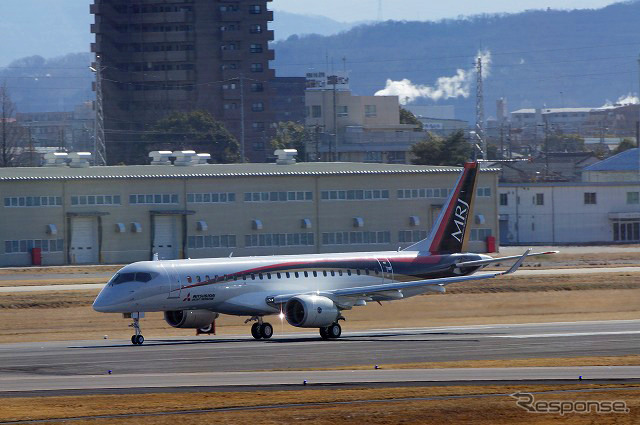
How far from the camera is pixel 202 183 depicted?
320 ft

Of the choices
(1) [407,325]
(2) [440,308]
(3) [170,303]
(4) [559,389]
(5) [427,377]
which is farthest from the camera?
(2) [440,308]

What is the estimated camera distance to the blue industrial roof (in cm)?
13575

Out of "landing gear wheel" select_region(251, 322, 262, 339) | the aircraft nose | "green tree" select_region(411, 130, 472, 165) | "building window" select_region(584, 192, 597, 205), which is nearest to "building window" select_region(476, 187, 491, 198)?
"building window" select_region(584, 192, 597, 205)

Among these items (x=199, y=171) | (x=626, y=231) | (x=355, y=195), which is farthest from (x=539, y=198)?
(x=199, y=171)

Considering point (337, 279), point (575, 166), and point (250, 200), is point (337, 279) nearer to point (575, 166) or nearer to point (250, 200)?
point (250, 200)

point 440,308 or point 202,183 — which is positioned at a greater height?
point 202,183

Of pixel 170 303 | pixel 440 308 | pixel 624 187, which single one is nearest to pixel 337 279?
pixel 170 303

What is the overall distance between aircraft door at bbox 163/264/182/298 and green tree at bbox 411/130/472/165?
360 feet

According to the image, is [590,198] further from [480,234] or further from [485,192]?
[480,234]

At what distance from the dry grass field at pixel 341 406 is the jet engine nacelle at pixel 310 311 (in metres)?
16.1

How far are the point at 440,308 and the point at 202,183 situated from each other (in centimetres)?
3663

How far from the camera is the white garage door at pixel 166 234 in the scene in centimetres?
9694

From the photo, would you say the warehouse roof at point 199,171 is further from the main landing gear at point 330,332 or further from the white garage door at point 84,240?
the main landing gear at point 330,332

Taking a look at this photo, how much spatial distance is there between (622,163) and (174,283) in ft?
314
